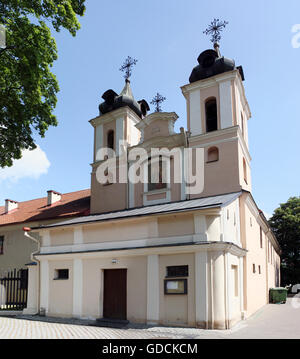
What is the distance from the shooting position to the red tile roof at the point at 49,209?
76.8ft

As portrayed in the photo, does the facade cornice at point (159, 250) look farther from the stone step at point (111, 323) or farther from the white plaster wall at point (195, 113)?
the white plaster wall at point (195, 113)

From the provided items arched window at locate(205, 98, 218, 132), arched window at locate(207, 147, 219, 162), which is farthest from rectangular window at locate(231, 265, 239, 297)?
arched window at locate(205, 98, 218, 132)

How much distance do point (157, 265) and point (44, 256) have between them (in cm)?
602

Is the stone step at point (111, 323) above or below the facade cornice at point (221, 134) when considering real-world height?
below

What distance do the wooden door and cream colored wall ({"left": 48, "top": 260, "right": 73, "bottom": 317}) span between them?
1.73 metres

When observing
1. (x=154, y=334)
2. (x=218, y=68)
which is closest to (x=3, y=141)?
(x=154, y=334)

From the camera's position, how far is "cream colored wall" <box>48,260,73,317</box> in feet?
46.5

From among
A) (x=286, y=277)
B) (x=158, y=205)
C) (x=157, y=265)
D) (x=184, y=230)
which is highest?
(x=158, y=205)

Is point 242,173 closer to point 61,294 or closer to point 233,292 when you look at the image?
point 233,292

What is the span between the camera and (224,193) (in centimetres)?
1536

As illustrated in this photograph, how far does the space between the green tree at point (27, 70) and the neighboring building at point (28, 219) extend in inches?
338

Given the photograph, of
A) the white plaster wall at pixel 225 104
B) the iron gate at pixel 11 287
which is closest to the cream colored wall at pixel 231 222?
the white plaster wall at pixel 225 104
